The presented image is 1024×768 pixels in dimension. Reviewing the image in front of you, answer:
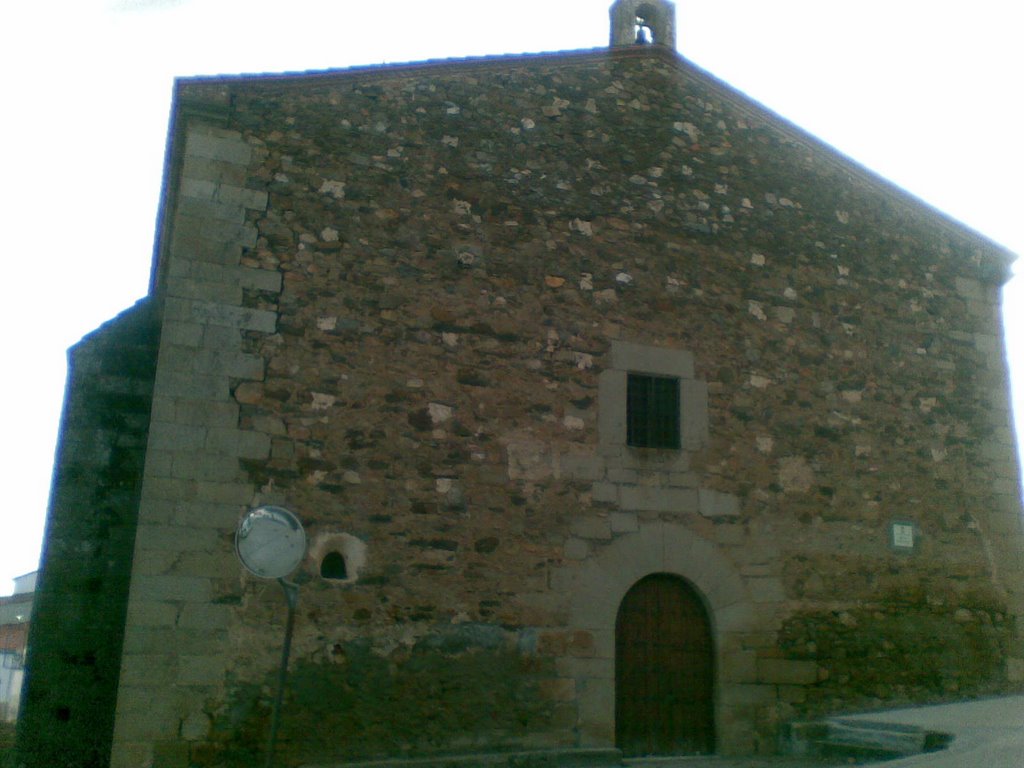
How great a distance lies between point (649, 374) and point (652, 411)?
0.33 m

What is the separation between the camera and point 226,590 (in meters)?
6.72

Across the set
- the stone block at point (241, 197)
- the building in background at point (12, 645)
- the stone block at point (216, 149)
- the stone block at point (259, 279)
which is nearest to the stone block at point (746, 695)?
the stone block at point (259, 279)

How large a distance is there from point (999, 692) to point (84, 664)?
8.16 meters

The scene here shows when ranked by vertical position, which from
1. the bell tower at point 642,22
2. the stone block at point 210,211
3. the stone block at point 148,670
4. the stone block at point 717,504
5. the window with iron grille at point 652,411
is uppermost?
the bell tower at point 642,22

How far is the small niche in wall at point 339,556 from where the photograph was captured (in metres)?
7.01

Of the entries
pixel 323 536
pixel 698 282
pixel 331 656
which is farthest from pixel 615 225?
pixel 331 656

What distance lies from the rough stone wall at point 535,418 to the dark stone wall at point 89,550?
50 centimetres

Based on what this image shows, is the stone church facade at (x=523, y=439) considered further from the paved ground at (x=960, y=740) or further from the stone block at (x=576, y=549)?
the paved ground at (x=960, y=740)

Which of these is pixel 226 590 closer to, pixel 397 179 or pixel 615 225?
pixel 397 179

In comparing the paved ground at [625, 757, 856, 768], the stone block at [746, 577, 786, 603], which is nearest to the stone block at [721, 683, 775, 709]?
the paved ground at [625, 757, 856, 768]

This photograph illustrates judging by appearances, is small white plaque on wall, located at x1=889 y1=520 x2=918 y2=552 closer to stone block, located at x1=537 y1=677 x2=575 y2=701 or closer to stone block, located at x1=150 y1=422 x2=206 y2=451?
stone block, located at x1=537 y1=677 x2=575 y2=701

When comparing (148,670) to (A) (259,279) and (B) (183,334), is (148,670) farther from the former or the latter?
(A) (259,279)

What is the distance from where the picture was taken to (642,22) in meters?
10.1

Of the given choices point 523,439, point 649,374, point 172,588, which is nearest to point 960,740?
point 649,374
